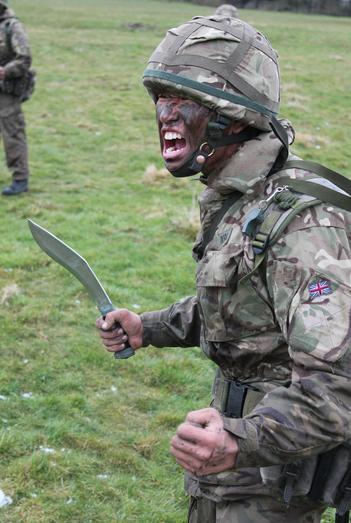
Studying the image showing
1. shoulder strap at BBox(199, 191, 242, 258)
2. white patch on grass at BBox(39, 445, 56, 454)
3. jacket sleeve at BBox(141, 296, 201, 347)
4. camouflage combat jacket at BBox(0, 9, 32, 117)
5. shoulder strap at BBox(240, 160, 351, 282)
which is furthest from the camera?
camouflage combat jacket at BBox(0, 9, 32, 117)

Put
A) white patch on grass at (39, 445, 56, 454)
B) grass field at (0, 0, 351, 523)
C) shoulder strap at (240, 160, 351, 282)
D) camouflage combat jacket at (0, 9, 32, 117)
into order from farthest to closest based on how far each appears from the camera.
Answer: camouflage combat jacket at (0, 9, 32, 117), white patch on grass at (39, 445, 56, 454), grass field at (0, 0, 351, 523), shoulder strap at (240, 160, 351, 282)

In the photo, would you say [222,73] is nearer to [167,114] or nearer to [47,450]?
[167,114]

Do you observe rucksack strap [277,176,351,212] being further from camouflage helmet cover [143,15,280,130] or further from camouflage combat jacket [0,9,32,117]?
camouflage combat jacket [0,9,32,117]

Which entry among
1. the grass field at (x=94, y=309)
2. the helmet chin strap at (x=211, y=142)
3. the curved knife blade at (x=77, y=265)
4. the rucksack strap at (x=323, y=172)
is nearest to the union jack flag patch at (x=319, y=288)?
the rucksack strap at (x=323, y=172)

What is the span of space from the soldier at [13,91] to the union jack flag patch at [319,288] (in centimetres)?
807

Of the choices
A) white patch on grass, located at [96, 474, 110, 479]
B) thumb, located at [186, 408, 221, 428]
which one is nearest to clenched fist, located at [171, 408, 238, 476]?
thumb, located at [186, 408, 221, 428]

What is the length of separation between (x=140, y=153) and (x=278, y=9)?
136 ft

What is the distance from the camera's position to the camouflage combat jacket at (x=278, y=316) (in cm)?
196

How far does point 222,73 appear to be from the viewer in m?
2.46

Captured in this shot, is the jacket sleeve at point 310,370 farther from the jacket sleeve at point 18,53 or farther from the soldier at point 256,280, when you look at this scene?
the jacket sleeve at point 18,53

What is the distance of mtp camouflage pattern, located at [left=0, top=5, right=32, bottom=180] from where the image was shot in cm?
942

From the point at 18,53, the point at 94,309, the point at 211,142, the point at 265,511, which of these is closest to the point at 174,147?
the point at 211,142

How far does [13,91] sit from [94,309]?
4.12 metres

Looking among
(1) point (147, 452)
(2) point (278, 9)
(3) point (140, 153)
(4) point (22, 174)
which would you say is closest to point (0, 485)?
(1) point (147, 452)
